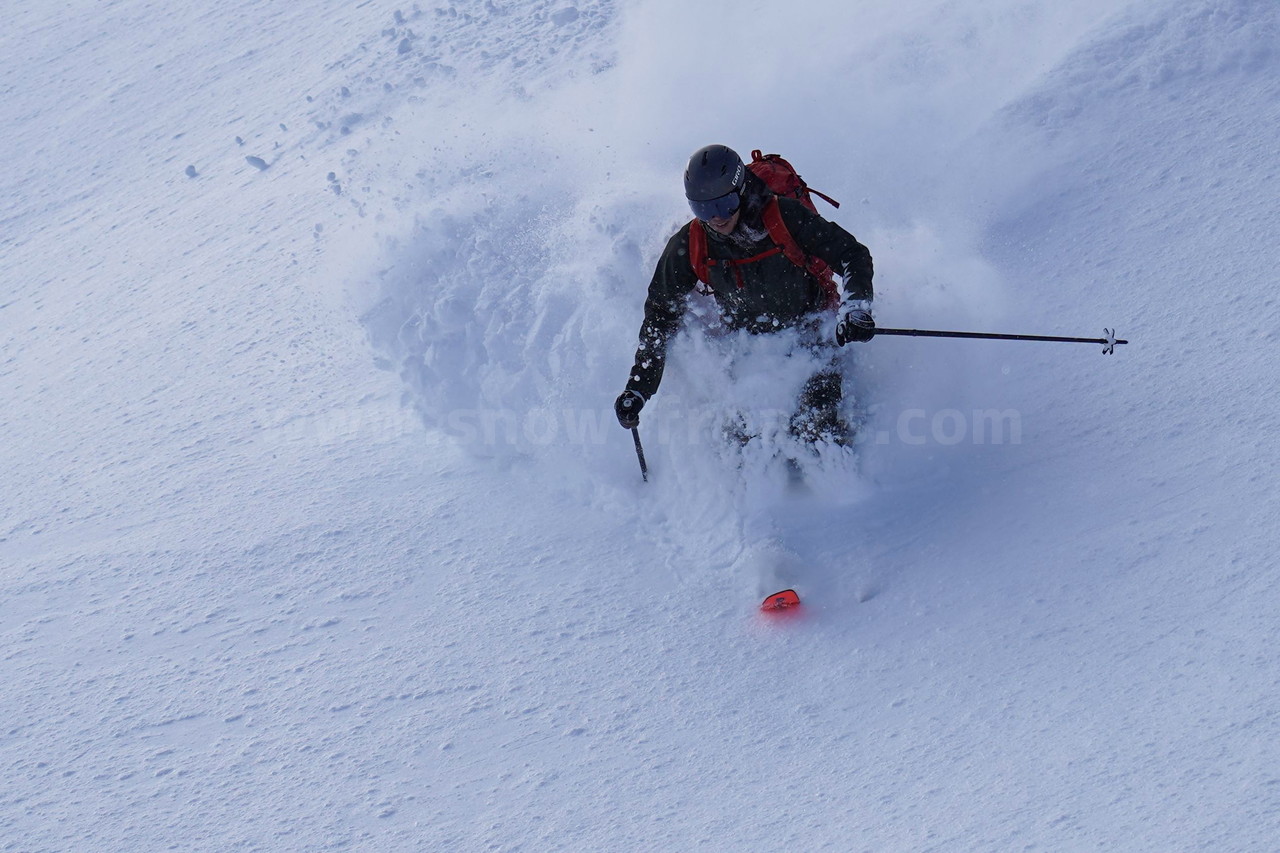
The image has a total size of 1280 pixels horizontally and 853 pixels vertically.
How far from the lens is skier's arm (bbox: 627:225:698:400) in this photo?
14.1 feet

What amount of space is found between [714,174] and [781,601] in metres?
1.77

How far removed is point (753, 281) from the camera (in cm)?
430

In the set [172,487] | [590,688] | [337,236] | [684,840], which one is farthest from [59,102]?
[684,840]

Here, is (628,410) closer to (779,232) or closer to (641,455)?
(641,455)

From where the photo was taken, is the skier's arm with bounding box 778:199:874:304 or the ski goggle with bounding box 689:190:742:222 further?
the skier's arm with bounding box 778:199:874:304

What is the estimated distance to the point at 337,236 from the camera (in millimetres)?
7484

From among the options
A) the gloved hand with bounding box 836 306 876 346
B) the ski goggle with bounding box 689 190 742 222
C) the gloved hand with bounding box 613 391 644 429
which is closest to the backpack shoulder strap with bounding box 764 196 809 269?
the ski goggle with bounding box 689 190 742 222

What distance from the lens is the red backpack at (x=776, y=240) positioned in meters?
4.12

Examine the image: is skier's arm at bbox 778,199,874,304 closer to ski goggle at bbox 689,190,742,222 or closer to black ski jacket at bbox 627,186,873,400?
black ski jacket at bbox 627,186,873,400

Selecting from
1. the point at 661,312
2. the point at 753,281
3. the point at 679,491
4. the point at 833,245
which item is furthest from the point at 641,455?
the point at 833,245

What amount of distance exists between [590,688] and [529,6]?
8472 mm

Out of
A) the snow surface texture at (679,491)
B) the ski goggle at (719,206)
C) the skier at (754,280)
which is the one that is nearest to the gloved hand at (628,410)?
the skier at (754,280)

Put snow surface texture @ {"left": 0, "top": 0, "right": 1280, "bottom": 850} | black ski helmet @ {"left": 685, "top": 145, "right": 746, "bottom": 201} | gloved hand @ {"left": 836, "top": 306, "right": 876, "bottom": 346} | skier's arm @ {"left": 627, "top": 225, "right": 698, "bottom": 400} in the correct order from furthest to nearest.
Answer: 1. skier's arm @ {"left": 627, "top": 225, "right": 698, "bottom": 400}
2. gloved hand @ {"left": 836, "top": 306, "right": 876, "bottom": 346}
3. black ski helmet @ {"left": 685, "top": 145, "right": 746, "bottom": 201}
4. snow surface texture @ {"left": 0, "top": 0, "right": 1280, "bottom": 850}

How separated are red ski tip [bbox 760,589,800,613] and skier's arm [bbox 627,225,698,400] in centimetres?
111
